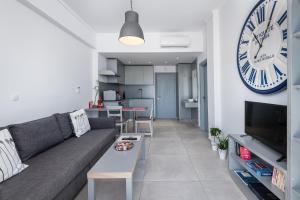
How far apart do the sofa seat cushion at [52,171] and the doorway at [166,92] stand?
5165 mm

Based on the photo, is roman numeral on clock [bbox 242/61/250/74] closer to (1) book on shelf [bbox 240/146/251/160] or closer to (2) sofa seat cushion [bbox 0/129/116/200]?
(1) book on shelf [bbox 240/146/251/160]

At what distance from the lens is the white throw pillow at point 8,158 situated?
1.44 m

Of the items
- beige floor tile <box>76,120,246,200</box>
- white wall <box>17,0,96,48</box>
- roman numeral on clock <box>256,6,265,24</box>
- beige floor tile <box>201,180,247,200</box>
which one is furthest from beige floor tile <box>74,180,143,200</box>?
white wall <box>17,0,96,48</box>

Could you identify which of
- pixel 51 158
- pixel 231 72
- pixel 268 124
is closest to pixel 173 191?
pixel 268 124

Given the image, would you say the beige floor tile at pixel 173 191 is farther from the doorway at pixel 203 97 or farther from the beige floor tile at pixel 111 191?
the doorway at pixel 203 97

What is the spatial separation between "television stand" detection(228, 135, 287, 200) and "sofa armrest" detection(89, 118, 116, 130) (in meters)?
2.19

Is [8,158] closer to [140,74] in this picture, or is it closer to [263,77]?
[263,77]

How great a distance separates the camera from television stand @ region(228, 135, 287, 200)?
1.43 meters

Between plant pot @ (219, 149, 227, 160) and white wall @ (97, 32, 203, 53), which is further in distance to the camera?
white wall @ (97, 32, 203, 53)

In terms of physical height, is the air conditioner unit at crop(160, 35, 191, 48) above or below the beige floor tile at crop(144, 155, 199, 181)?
above

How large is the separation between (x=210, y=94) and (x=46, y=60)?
3.26 metres

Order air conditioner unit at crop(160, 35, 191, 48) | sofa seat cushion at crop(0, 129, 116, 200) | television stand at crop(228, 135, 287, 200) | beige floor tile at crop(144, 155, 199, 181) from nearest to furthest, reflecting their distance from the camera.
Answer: sofa seat cushion at crop(0, 129, 116, 200) → television stand at crop(228, 135, 287, 200) → beige floor tile at crop(144, 155, 199, 181) → air conditioner unit at crop(160, 35, 191, 48)

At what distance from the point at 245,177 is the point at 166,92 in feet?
18.7

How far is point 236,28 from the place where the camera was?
2732mm
